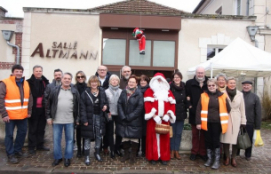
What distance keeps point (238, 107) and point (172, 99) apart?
1370 millimetres

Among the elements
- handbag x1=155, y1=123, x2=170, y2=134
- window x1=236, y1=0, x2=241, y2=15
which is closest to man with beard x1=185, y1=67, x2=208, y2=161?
handbag x1=155, y1=123, x2=170, y2=134

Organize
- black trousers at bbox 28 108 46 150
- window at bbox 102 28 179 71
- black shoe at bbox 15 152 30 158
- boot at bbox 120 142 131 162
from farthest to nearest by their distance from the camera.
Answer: window at bbox 102 28 179 71 < black trousers at bbox 28 108 46 150 < black shoe at bbox 15 152 30 158 < boot at bbox 120 142 131 162

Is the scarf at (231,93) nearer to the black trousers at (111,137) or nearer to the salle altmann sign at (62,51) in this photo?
the black trousers at (111,137)

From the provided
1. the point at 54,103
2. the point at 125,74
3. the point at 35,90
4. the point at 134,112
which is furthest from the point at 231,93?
the point at 35,90

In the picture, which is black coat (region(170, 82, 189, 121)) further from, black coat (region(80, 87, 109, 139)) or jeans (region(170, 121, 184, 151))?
black coat (region(80, 87, 109, 139))

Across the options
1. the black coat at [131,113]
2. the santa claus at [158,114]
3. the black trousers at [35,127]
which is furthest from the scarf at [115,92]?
the black trousers at [35,127]

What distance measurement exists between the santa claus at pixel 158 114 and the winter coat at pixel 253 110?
1718mm

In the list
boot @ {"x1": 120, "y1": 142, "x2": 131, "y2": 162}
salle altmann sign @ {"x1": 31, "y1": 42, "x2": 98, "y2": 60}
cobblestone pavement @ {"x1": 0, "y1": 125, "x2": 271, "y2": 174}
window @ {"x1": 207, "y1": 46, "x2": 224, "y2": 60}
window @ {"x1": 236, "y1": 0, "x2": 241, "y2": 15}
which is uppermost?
window @ {"x1": 236, "y1": 0, "x2": 241, "y2": 15}

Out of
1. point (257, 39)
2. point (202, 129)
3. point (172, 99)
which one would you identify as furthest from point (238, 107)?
point (257, 39)

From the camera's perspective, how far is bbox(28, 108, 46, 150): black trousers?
16.7ft

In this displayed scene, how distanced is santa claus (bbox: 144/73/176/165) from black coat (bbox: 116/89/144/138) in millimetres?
167

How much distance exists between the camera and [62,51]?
9141 mm

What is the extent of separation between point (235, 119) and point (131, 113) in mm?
2134

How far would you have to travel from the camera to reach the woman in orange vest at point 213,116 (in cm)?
446
